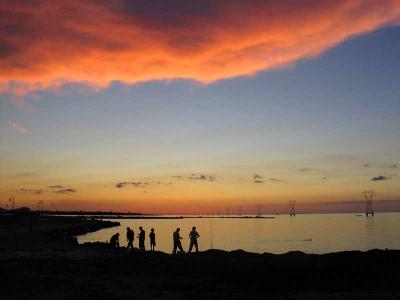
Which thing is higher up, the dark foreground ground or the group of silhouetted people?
the group of silhouetted people

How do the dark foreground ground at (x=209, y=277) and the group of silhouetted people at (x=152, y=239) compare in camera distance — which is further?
the group of silhouetted people at (x=152, y=239)

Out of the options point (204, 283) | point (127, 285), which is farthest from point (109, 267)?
point (204, 283)

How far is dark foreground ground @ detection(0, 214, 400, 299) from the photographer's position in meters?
17.6

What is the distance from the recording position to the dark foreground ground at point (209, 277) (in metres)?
17.6

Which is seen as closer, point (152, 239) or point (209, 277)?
point (209, 277)

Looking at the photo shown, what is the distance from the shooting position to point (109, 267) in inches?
973

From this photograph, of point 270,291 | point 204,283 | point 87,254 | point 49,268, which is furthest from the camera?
point 87,254

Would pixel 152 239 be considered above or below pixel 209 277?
above

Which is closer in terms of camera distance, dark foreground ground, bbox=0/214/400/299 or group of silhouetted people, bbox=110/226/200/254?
dark foreground ground, bbox=0/214/400/299

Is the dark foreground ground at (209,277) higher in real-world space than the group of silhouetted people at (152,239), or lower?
lower

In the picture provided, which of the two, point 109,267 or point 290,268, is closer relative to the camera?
point 290,268

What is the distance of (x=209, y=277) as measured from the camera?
2134 centimetres

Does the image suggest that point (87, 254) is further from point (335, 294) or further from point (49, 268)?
point (335, 294)

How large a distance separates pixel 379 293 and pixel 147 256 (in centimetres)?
1506
